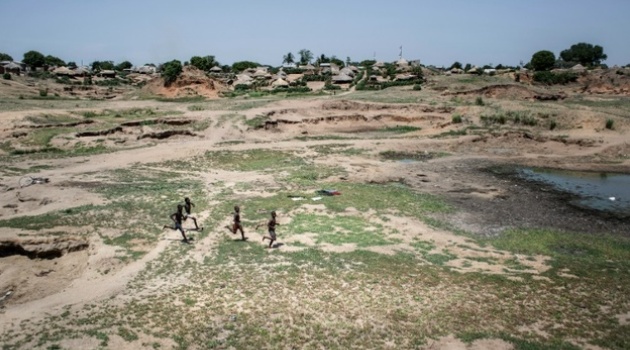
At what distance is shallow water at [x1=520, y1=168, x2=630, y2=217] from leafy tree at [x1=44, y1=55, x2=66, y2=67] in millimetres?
115077

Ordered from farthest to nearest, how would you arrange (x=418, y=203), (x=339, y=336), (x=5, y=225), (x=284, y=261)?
1. (x=418, y=203)
2. (x=5, y=225)
3. (x=284, y=261)
4. (x=339, y=336)

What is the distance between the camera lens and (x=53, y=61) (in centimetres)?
11688

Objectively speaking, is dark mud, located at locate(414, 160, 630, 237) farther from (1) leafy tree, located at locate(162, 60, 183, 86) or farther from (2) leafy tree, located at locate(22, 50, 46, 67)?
(2) leafy tree, located at locate(22, 50, 46, 67)

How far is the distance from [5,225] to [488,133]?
37.4m

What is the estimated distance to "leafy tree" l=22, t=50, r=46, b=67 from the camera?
10788 centimetres

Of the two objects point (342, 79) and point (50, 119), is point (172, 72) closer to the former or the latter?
point (50, 119)

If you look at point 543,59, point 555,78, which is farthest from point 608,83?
point 543,59

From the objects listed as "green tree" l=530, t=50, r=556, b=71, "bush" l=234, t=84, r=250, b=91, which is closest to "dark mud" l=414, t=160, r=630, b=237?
"bush" l=234, t=84, r=250, b=91

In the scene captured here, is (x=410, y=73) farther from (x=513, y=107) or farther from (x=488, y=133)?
(x=488, y=133)

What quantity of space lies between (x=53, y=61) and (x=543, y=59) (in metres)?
112

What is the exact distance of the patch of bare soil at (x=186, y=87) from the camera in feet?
204

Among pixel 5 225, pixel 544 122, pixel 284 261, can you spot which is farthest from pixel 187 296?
pixel 544 122

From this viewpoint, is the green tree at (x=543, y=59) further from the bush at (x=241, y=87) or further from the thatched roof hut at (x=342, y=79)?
the bush at (x=241, y=87)

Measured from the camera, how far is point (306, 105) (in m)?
51.1
